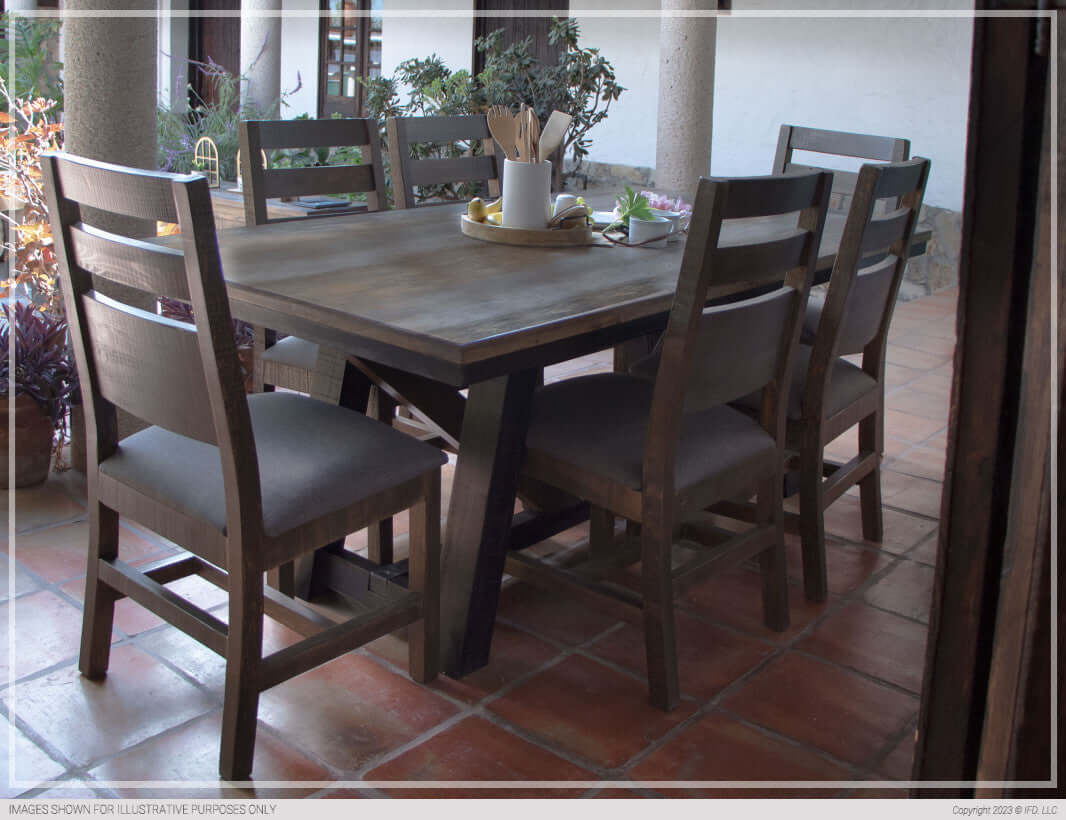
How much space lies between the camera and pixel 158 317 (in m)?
1.76

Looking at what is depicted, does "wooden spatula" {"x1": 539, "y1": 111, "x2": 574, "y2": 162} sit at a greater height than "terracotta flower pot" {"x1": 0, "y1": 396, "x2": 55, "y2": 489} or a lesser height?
greater

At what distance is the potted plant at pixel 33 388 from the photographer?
299cm

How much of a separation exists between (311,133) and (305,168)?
0.10 meters

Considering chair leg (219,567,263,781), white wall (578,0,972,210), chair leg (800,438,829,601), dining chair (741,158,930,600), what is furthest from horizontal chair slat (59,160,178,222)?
white wall (578,0,972,210)

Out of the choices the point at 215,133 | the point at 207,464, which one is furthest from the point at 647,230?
the point at 215,133

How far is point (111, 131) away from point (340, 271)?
1340mm

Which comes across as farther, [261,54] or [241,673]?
[261,54]

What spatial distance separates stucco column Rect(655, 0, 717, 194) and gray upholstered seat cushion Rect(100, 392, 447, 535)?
3.26 meters

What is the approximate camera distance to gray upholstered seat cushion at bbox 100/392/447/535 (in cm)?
182

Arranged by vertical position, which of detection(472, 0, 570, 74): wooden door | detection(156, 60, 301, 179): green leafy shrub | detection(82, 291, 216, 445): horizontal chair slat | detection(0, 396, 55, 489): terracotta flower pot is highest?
detection(472, 0, 570, 74): wooden door

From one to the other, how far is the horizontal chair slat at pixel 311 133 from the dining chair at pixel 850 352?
1.33 m

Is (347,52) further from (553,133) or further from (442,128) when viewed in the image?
(553,133)

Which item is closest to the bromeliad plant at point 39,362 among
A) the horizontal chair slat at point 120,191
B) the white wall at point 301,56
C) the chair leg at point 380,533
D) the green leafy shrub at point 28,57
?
the chair leg at point 380,533

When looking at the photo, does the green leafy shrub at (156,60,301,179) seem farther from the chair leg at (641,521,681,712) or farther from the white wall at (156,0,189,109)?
the chair leg at (641,521,681,712)
